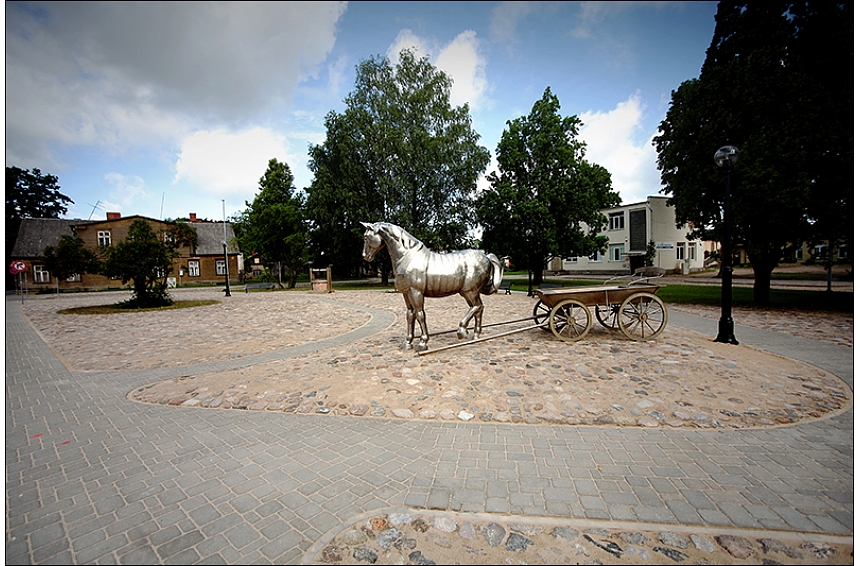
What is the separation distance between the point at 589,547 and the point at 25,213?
7965 cm

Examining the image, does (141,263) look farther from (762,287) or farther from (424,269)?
(762,287)

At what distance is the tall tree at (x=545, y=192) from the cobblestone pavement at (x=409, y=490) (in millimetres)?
21554

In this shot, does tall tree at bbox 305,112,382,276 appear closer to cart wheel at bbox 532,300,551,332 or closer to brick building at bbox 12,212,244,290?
brick building at bbox 12,212,244,290

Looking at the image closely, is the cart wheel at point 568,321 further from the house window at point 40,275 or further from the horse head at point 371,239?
the house window at point 40,275

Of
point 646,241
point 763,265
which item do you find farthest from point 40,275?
point 646,241

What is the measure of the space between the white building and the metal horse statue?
3512 centimetres

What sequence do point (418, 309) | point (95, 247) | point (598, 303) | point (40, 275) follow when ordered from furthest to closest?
point (40, 275) → point (95, 247) → point (598, 303) → point (418, 309)

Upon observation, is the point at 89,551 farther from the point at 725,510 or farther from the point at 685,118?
the point at 685,118

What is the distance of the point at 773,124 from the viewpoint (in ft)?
39.4

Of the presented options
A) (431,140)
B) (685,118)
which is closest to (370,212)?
(431,140)

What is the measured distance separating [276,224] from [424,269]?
31633 millimetres

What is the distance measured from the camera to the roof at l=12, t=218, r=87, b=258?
4297 cm

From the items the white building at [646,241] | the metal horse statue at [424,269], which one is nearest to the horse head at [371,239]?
the metal horse statue at [424,269]

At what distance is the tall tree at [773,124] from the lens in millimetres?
11172
